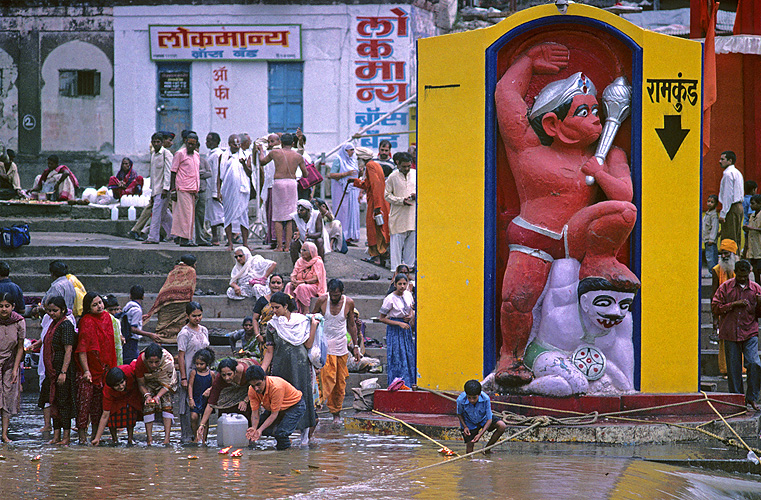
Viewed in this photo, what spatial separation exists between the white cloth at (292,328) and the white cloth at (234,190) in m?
6.18

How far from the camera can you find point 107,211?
17688 millimetres

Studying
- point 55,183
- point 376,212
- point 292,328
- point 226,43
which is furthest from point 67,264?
point 226,43

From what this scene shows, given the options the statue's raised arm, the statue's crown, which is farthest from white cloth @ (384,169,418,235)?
the statue's crown

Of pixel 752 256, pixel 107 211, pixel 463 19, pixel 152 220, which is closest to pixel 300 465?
pixel 752 256

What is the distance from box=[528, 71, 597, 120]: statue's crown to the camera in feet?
29.2

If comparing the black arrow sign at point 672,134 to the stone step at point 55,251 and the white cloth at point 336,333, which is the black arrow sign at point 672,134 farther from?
the stone step at point 55,251

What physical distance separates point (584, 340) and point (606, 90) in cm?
228

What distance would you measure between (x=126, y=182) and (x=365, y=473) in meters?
12.2

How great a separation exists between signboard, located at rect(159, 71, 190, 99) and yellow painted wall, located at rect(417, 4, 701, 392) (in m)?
13.2

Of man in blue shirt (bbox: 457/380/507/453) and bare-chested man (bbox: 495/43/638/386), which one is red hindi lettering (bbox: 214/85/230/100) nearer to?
bare-chested man (bbox: 495/43/638/386)

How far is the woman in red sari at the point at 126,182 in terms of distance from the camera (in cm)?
1786

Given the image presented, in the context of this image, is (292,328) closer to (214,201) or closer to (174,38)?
(214,201)

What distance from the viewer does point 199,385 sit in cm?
897

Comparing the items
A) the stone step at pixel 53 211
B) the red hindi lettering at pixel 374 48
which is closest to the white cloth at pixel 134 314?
the stone step at pixel 53 211
